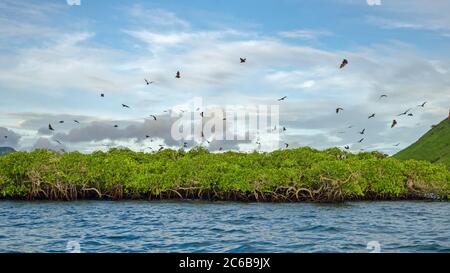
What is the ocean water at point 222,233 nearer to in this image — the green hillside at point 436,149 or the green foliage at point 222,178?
the green foliage at point 222,178

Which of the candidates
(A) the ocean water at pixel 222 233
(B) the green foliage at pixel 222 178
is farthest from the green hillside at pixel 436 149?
(A) the ocean water at pixel 222 233

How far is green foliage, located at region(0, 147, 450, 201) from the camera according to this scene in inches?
2800

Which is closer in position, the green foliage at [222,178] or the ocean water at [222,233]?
the ocean water at [222,233]

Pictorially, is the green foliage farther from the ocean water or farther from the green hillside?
the green hillside

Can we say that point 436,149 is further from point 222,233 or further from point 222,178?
point 222,233

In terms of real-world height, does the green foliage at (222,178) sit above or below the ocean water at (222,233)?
above

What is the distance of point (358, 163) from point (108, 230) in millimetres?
50656

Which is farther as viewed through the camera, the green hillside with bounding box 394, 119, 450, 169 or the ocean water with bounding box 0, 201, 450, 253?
the green hillside with bounding box 394, 119, 450, 169

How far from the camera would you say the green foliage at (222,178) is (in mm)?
71125

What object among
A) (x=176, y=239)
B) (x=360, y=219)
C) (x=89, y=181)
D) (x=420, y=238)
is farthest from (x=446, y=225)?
(x=89, y=181)

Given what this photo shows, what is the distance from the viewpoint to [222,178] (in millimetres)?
72562

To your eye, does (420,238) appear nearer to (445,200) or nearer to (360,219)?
(360,219)

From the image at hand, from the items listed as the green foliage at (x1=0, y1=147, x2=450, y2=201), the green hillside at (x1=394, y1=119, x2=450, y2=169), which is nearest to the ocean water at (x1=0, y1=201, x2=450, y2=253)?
the green foliage at (x1=0, y1=147, x2=450, y2=201)

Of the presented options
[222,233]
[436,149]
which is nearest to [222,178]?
[222,233]
